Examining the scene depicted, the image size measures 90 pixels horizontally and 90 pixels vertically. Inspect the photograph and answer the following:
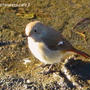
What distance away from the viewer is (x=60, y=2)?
7918 millimetres

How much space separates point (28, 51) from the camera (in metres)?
6.30

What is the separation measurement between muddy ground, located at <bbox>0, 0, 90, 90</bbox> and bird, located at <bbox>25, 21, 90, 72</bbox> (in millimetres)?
223

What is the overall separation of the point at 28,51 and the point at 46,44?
2.21ft

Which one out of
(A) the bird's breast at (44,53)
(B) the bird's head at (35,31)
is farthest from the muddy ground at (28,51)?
(B) the bird's head at (35,31)

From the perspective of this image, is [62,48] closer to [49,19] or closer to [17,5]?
[49,19]

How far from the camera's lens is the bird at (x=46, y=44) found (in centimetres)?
564

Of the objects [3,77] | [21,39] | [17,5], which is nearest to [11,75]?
[3,77]

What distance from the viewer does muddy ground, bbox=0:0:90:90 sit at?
549cm

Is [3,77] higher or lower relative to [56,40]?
lower

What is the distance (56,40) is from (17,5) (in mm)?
2356

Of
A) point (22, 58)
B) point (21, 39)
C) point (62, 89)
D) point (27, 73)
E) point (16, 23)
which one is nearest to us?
point (62, 89)

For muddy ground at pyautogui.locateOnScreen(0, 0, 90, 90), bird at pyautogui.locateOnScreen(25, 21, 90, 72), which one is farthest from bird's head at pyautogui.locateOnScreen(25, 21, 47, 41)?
muddy ground at pyautogui.locateOnScreen(0, 0, 90, 90)

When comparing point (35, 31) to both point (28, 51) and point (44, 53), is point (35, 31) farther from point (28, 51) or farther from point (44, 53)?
point (28, 51)

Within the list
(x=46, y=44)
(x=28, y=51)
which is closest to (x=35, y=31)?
(x=46, y=44)
